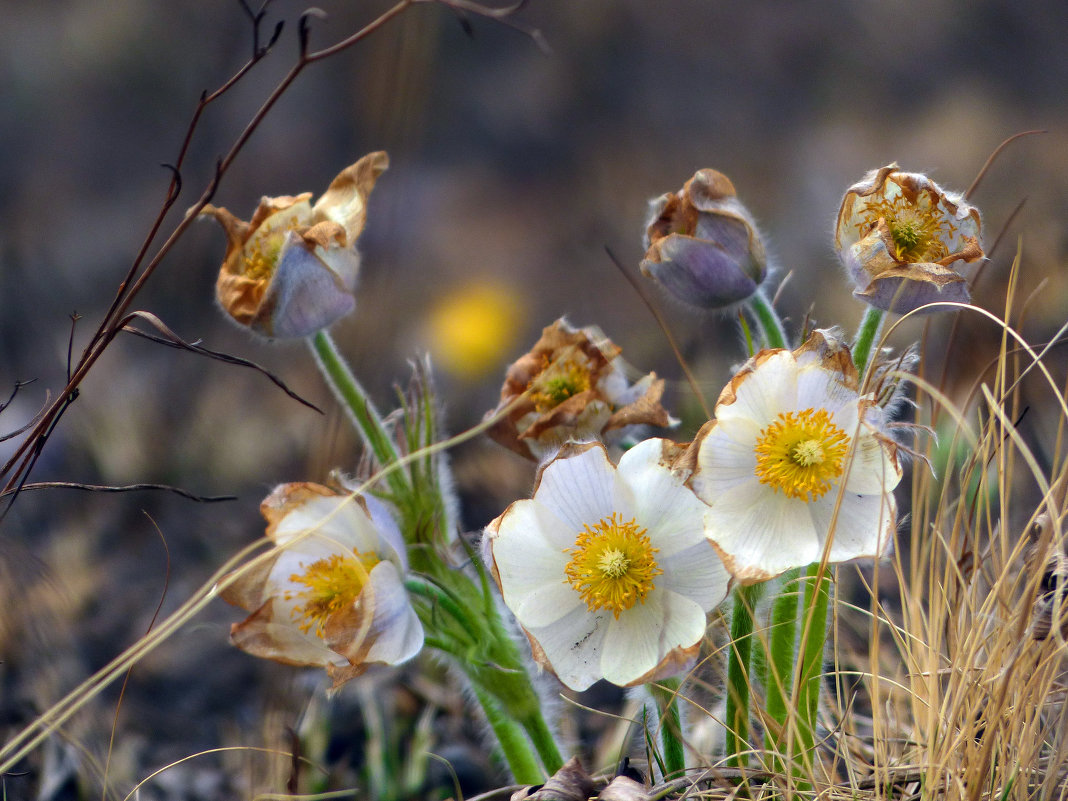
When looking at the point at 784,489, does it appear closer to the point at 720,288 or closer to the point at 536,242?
the point at 720,288

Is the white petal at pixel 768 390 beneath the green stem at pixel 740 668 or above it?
above

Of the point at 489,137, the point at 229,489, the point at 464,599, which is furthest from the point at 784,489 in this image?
the point at 489,137

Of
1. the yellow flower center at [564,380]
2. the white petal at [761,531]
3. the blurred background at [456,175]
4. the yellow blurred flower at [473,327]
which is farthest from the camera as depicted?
the yellow blurred flower at [473,327]

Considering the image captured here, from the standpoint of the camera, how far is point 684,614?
32 cm

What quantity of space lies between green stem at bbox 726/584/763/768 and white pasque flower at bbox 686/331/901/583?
0.05 m

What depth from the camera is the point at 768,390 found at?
0.33 m

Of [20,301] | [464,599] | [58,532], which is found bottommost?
[58,532]

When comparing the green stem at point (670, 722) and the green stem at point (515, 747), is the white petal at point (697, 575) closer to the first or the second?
the green stem at point (670, 722)

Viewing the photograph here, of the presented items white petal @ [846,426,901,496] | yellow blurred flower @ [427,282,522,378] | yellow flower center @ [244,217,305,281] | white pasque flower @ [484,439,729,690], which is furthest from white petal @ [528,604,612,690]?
yellow blurred flower @ [427,282,522,378]

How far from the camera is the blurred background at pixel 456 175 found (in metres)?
0.93

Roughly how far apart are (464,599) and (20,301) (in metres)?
0.71

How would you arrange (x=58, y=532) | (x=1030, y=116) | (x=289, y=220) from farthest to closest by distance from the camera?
(x=1030, y=116), (x=58, y=532), (x=289, y=220)

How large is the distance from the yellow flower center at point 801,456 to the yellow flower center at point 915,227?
0.26 ft

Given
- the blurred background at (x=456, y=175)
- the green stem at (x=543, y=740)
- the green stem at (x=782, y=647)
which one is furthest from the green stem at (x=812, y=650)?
the blurred background at (x=456, y=175)
